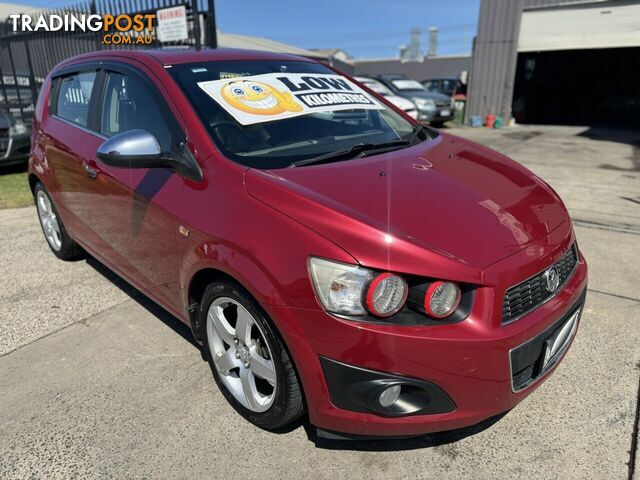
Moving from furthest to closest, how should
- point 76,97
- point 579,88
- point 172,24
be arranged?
point 579,88, point 172,24, point 76,97

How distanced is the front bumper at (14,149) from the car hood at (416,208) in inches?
293

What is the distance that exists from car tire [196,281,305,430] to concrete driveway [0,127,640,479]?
141mm

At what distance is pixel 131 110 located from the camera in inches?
112

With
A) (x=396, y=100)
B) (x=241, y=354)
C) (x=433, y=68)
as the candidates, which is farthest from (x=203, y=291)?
(x=433, y=68)

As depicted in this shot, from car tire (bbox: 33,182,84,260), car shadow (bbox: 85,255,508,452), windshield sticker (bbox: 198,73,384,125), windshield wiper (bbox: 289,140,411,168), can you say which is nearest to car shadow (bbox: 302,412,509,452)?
car shadow (bbox: 85,255,508,452)

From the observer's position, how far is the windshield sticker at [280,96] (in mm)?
2539

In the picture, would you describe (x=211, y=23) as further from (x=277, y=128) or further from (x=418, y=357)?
(x=418, y=357)

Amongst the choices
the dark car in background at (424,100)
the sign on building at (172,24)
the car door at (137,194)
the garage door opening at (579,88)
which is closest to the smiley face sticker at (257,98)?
the car door at (137,194)

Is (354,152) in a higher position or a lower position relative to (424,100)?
higher

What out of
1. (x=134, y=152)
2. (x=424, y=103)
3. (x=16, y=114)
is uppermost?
(x=134, y=152)

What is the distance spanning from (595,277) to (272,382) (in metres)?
3.00

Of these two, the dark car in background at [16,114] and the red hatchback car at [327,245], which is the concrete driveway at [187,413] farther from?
the dark car in background at [16,114]

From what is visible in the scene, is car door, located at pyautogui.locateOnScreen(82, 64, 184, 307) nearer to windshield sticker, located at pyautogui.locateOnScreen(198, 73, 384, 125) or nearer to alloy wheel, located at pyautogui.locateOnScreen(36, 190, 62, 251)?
windshield sticker, located at pyautogui.locateOnScreen(198, 73, 384, 125)

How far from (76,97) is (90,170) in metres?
0.83
